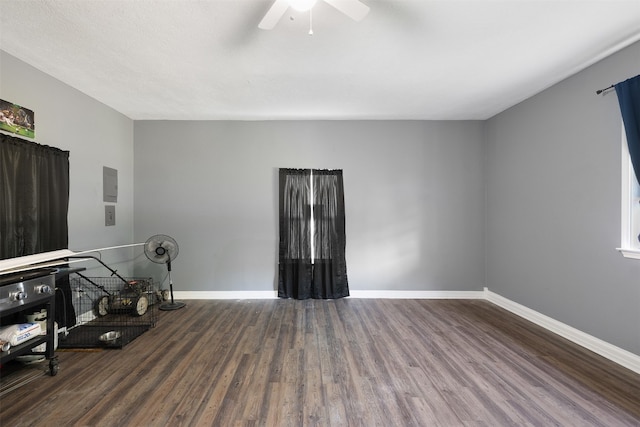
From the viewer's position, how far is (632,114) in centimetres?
212

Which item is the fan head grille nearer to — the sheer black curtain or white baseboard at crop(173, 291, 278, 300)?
white baseboard at crop(173, 291, 278, 300)

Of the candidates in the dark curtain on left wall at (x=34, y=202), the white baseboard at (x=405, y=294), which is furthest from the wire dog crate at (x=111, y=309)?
the white baseboard at (x=405, y=294)

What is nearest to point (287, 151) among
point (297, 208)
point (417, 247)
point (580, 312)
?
point (297, 208)

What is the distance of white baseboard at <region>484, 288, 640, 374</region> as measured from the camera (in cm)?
219

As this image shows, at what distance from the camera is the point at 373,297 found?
4.03 m

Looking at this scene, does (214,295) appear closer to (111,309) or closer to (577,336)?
(111,309)

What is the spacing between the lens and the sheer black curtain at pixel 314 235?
396 centimetres

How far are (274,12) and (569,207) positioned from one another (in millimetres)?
3275

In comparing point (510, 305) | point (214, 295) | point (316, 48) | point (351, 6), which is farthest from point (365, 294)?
point (351, 6)

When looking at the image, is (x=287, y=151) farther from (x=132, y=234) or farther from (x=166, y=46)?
(x=132, y=234)

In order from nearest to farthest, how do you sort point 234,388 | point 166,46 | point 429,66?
point 234,388
point 166,46
point 429,66

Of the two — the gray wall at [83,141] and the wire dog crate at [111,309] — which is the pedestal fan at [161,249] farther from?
the gray wall at [83,141]

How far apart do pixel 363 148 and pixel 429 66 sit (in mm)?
1648

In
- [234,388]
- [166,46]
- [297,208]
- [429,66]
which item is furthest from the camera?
[297,208]
